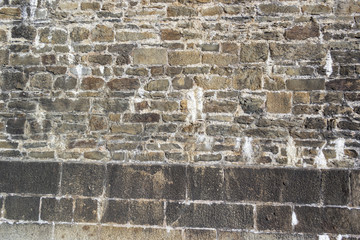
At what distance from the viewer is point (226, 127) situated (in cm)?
332

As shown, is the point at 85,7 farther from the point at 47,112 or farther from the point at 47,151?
the point at 47,151

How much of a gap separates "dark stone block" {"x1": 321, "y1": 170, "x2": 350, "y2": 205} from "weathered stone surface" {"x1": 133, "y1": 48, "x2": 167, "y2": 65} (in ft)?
6.99

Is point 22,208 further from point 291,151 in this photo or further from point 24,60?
point 291,151

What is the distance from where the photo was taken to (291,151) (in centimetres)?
326

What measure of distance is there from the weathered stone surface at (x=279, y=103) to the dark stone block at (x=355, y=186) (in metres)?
0.92

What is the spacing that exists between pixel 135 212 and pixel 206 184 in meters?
0.82

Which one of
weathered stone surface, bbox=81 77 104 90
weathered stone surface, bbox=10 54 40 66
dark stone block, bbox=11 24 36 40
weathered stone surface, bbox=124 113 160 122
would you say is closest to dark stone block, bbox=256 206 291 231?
weathered stone surface, bbox=124 113 160 122

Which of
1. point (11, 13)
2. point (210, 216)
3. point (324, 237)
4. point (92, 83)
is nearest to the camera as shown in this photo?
point (324, 237)

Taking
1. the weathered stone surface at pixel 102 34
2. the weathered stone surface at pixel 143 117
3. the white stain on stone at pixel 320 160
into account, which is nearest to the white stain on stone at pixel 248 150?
the white stain on stone at pixel 320 160

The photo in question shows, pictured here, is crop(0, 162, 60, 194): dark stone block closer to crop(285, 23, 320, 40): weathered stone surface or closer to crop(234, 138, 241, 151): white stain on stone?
crop(234, 138, 241, 151): white stain on stone

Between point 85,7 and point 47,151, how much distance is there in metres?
1.70

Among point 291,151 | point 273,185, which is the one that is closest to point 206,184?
point 273,185

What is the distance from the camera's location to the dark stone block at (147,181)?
10.7ft

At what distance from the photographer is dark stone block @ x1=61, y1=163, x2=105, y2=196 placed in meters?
3.36
